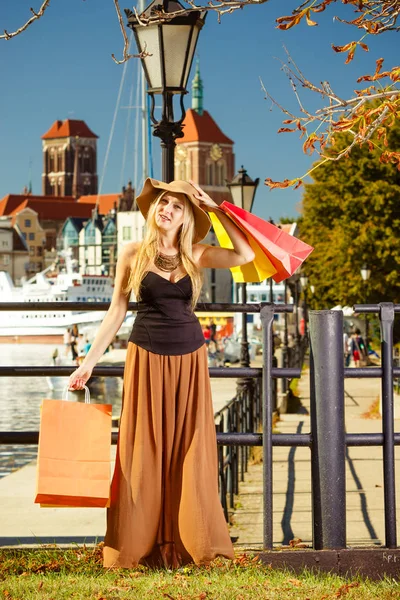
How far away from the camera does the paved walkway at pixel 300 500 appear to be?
754cm

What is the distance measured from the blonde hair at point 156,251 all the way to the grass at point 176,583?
1278 millimetres

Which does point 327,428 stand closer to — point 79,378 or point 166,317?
point 166,317

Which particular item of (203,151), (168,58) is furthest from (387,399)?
(203,151)

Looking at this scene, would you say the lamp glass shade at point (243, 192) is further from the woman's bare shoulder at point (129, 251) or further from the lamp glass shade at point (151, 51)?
the woman's bare shoulder at point (129, 251)

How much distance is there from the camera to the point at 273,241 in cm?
516

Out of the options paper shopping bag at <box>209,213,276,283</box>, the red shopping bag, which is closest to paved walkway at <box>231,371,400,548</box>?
paper shopping bag at <box>209,213,276,283</box>

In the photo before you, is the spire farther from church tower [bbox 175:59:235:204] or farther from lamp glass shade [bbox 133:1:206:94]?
lamp glass shade [bbox 133:1:206:94]

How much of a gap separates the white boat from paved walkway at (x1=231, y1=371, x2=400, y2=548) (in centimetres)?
7214

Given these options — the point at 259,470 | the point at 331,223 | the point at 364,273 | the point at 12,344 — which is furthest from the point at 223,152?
the point at 259,470

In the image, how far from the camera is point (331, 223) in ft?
169

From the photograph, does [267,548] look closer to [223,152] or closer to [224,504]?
[224,504]

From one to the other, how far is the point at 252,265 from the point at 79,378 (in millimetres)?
1068

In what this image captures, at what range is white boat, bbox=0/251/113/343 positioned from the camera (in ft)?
291

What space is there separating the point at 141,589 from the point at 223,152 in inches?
7261
